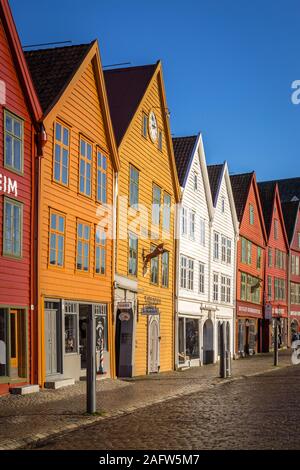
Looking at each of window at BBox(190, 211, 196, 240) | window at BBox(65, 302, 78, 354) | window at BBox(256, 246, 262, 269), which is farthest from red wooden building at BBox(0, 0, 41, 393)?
window at BBox(256, 246, 262, 269)

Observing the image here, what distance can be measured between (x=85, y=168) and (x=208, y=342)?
62.8 feet

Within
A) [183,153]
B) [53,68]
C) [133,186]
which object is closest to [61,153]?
[53,68]

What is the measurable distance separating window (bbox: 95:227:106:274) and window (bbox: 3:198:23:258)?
5.46 metres

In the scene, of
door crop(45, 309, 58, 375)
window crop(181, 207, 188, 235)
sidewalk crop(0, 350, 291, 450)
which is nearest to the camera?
sidewalk crop(0, 350, 291, 450)

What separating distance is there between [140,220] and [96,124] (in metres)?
5.48

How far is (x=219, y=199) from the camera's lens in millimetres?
43906

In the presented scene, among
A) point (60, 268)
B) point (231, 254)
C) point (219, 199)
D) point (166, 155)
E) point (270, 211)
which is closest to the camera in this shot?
point (60, 268)

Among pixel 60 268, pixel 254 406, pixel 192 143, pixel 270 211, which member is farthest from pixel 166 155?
pixel 270 211

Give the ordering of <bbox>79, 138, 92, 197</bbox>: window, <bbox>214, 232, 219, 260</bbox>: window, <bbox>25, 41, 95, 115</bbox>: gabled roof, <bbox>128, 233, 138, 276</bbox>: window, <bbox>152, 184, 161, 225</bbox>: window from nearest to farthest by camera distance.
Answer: <bbox>25, 41, 95, 115</bbox>: gabled roof
<bbox>79, 138, 92, 197</bbox>: window
<bbox>128, 233, 138, 276</bbox>: window
<bbox>152, 184, 161, 225</bbox>: window
<bbox>214, 232, 219, 260</bbox>: window

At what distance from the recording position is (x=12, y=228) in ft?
67.6

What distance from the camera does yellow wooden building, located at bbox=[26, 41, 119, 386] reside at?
73.7 feet

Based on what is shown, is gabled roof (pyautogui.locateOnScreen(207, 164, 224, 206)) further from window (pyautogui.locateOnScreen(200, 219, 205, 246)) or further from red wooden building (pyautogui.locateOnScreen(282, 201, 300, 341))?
red wooden building (pyautogui.locateOnScreen(282, 201, 300, 341))

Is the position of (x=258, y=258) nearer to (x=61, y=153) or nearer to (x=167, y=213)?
(x=167, y=213)

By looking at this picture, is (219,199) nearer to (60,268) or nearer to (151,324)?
(151,324)
